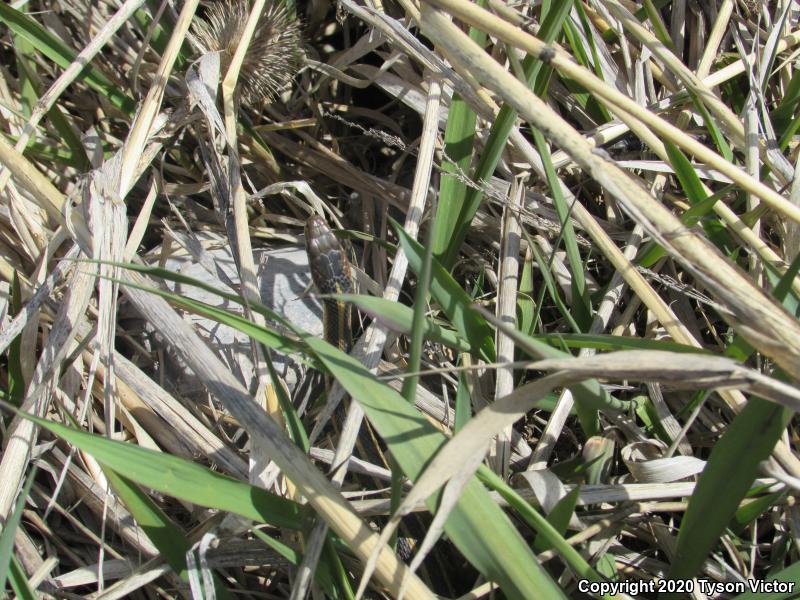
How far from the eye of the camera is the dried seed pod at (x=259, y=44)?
1693 mm

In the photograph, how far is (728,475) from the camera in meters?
0.96

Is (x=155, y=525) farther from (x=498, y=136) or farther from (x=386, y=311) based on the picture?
(x=498, y=136)

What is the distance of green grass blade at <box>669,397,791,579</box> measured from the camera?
905 millimetres

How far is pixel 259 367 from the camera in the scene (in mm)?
1342

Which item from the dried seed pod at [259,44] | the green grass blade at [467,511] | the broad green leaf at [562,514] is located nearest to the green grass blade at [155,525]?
the green grass blade at [467,511]

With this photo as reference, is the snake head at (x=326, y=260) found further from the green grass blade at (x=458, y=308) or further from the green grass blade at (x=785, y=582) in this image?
the green grass blade at (x=785, y=582)

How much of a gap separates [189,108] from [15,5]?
549 mm

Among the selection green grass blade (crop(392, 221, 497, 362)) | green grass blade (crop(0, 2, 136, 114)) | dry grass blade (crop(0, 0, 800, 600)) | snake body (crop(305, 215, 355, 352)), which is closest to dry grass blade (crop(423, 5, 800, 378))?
dry grass blade (crop(0, 0, 800, 600))

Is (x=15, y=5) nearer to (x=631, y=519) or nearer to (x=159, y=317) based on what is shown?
(x=159, y=317)

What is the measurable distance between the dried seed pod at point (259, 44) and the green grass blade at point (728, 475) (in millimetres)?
1407

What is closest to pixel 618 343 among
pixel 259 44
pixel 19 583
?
pixel 19 583

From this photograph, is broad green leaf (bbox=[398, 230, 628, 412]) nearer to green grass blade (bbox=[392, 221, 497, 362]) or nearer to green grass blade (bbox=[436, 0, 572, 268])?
green grass blade (bbox=[392, 221, 497, 362])

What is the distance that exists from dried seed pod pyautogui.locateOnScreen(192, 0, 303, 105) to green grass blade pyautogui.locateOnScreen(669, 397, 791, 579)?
141cm

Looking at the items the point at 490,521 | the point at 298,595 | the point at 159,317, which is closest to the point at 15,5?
the point at 159,317
